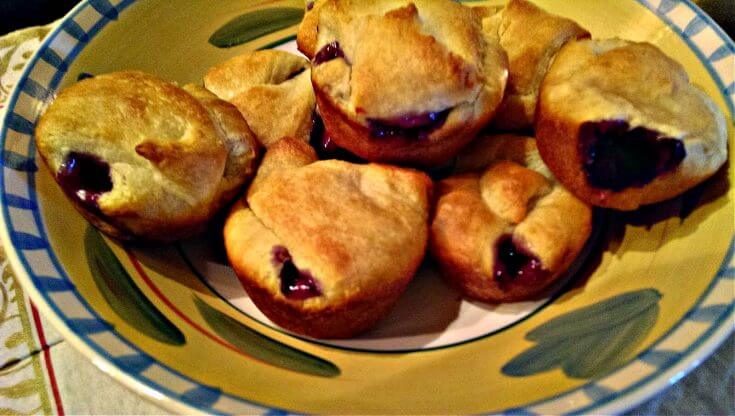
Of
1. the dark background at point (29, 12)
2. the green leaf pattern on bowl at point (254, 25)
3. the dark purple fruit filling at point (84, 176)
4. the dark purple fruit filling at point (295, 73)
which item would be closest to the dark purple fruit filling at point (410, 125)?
the dark purple fruit filling at point (295, 73)

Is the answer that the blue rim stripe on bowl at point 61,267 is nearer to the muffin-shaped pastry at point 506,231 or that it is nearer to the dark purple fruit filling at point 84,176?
the dark purple fruit filling at point 84,176

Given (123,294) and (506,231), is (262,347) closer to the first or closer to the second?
(123,294)

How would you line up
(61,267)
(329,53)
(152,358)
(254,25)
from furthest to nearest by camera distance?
(254,25)
(329,53)
(61,267)
(152,358)

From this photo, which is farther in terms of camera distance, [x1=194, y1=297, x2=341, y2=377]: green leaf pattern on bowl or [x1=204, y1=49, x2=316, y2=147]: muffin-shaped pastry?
[x1=204, y1=49, x2=316, y2=147]: muffin-shaped pastry

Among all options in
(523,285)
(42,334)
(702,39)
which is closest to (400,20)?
(523,285)

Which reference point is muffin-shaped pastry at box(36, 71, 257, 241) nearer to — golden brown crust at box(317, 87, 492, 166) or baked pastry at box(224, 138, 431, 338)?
baked pastry at box(224, 138, 431, 338)

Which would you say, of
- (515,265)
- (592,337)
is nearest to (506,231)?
(515,265)

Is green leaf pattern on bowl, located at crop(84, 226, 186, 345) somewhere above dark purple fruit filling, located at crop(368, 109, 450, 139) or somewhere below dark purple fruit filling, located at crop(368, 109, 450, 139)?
below

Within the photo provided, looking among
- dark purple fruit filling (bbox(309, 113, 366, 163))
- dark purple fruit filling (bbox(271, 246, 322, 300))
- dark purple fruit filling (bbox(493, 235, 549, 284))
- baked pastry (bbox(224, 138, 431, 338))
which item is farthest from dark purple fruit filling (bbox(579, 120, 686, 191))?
dark purple fruit filling (bbox(271, 246, 322, 300))
